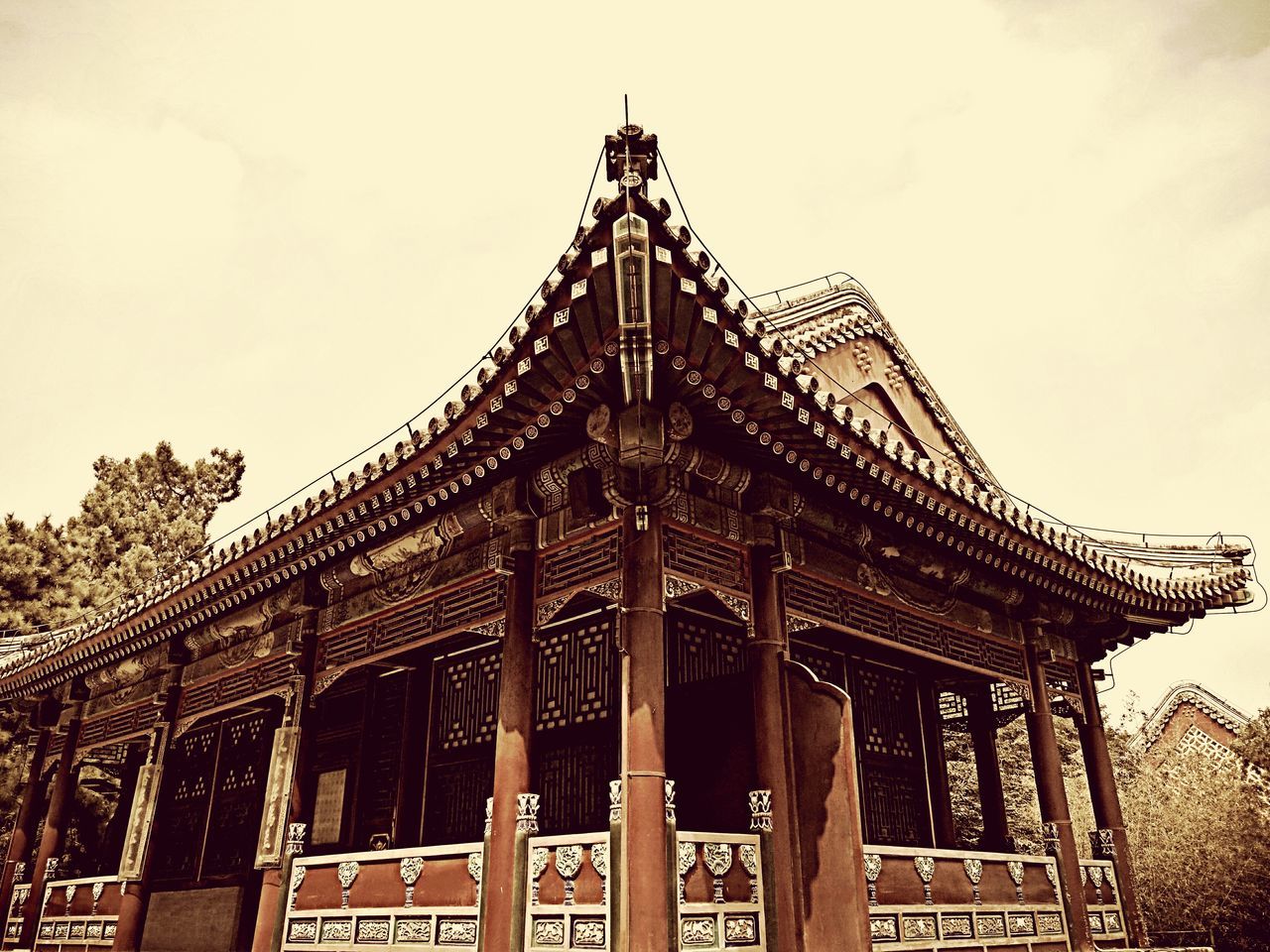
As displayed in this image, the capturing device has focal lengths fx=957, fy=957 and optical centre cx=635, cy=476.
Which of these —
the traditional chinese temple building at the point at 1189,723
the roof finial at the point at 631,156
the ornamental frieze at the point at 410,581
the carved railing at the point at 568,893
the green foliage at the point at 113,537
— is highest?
the green foliage at the point at 113,537

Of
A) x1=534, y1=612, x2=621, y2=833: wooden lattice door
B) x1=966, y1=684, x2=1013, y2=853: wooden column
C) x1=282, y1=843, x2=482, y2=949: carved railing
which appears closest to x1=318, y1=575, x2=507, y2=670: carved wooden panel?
x1=534, y1=612, x2=621, y2=833: wooden lattice door

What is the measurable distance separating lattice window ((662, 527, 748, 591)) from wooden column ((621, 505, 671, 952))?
0.63ft

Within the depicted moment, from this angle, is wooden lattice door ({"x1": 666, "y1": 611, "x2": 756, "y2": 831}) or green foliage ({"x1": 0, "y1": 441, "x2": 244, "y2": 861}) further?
green foliage ({"x1": 0, "y1": 441, "x2": 244, "y2": 861})

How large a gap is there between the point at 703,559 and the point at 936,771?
18.8 ft

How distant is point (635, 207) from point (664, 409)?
1.78 meters

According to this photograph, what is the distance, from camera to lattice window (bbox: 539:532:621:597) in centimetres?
743

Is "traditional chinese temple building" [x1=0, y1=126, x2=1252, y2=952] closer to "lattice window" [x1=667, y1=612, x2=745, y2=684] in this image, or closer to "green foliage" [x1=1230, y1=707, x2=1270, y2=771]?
"lattice window" [x1=667, y1=612, x2=745, y2=684]

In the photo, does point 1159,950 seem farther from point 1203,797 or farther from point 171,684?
point 171,684

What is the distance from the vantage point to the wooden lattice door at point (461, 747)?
32.5 feet

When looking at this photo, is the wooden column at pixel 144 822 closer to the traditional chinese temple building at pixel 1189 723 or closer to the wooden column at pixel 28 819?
the wooden column at pixel 28 819

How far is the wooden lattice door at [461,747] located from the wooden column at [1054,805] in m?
5.66

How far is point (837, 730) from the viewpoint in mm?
7133

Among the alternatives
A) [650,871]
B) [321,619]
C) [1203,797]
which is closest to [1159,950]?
[650,871]

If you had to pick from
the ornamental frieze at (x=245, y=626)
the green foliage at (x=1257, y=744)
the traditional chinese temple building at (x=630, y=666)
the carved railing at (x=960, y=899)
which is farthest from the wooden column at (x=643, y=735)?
the green foliage at (x=1257, y=744)
